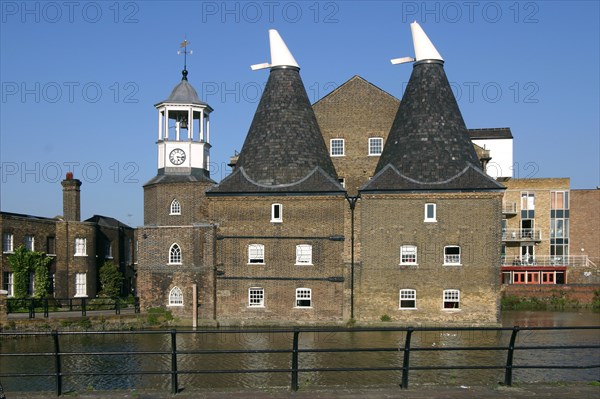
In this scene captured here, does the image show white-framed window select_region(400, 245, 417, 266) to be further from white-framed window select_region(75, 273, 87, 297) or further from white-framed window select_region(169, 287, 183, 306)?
white-framed window select_region(75, 273, 87, 297)

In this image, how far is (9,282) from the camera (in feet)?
130

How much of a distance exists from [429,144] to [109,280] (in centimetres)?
2217

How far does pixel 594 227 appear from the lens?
62.4 metres

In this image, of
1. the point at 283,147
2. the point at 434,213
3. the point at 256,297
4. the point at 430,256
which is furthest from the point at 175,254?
the point at 434,213

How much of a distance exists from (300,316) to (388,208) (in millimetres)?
6562

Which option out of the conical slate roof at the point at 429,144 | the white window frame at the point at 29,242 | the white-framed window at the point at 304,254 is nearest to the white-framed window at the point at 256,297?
the white-framed window at the point at 304,254

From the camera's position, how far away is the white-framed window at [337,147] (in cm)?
4203

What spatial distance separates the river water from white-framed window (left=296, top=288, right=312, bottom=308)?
9.99 feet

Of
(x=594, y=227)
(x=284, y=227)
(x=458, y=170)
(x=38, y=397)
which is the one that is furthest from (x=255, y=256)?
(x=594, y=227)

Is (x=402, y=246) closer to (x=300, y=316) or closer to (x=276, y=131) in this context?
(x=300, y=316)

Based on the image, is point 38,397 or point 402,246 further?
point 402,246

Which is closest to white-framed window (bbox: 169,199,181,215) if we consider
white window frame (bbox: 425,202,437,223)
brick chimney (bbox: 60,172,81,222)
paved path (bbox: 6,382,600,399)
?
brick chimney (bbox: 60,172,81,222)

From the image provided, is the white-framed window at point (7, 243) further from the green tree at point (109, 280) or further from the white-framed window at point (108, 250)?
the white-framed window at point (108, 250)

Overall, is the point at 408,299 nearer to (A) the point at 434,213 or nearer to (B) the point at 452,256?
(B) the point at 452,256
